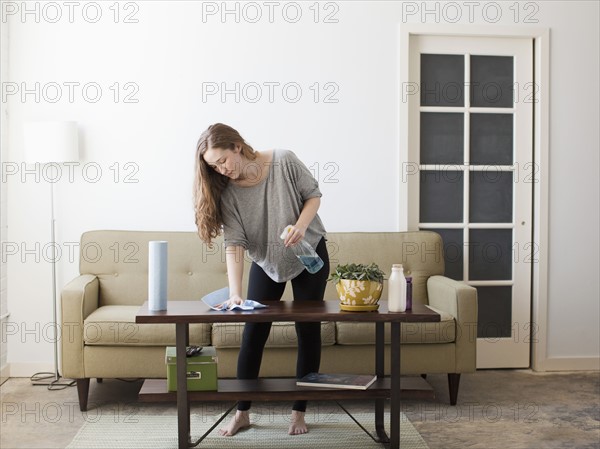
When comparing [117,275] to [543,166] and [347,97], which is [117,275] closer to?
[347,97]

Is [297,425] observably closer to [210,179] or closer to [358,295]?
[358,295]

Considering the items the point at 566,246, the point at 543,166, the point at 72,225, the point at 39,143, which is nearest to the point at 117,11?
the point at 39,143

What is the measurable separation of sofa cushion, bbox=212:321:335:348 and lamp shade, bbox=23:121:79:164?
1.28 meters

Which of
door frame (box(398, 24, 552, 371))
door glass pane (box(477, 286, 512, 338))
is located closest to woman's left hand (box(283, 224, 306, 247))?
door frame (box(398, 24, 552, 371))

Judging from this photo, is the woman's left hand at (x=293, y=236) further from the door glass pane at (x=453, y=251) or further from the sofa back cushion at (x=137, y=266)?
the door glass pane at (x=453, y=251)

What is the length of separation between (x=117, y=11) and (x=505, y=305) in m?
2.83

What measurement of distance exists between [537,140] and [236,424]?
8.18 ft

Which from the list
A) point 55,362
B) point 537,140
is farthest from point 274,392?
point 537,140

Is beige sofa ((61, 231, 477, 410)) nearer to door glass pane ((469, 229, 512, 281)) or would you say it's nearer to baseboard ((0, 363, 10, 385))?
door glass pane ((469, 229, 512, 281))

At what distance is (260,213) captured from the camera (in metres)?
3.01

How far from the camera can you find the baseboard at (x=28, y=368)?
14.3 feet

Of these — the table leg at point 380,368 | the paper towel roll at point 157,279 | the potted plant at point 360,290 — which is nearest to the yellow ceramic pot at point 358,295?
the potted plant at point 360,290

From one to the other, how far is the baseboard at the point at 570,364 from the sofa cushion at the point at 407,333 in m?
1.10

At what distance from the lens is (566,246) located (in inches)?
181
